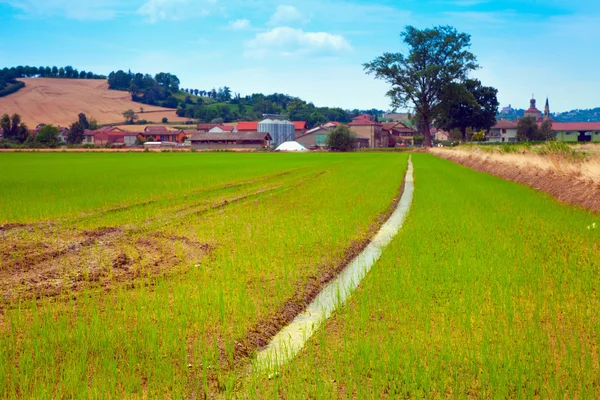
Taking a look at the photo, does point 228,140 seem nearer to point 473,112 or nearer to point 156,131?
point 156,131

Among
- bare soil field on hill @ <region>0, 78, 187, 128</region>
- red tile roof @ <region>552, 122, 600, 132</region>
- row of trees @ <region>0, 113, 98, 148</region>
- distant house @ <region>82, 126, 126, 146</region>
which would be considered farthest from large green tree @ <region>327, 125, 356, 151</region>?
bare soil field on hill @ <region>0, 78, 187, 128</region>

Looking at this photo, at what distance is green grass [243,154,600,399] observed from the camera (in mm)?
4723

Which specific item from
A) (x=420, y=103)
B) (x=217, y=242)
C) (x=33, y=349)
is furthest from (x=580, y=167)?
(x=420, y=103)

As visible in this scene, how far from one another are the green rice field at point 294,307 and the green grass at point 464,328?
0.02 metres

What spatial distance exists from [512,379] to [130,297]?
4707 mm

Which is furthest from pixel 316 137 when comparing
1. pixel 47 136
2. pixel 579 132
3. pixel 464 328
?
pixel 464 328

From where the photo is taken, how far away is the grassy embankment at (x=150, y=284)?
5.03 metres

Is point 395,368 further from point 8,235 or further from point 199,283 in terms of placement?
point 8,235

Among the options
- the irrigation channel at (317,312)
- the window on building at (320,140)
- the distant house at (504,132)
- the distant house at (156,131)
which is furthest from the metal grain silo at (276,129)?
the irrigation channel at (317,312)

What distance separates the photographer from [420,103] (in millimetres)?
91938

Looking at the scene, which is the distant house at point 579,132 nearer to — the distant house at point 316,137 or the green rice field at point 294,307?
the distant house at point 316,137

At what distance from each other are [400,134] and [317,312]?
175 metres

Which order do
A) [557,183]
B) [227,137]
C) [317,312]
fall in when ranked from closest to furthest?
[317,312] → [557,183] → [227,137]

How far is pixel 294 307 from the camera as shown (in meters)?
7.30
